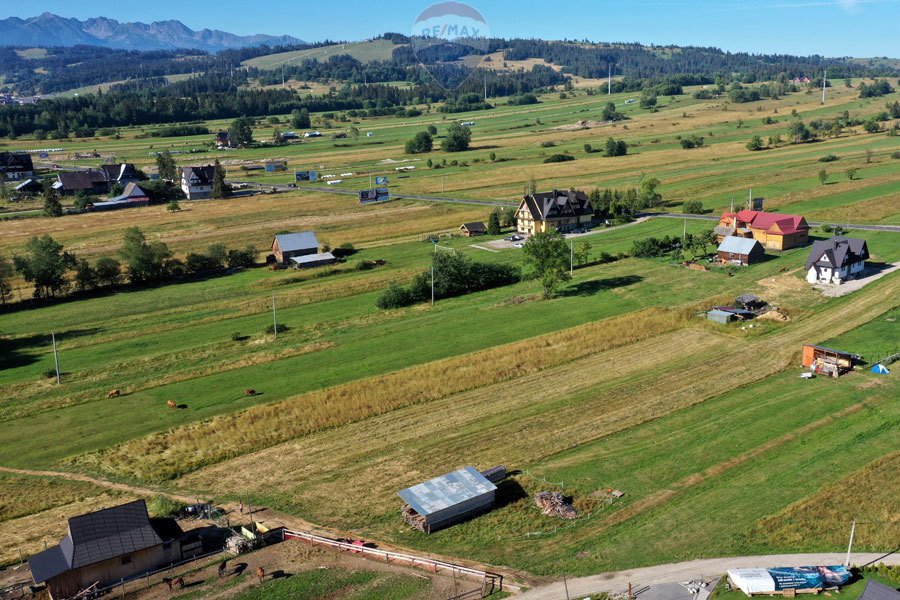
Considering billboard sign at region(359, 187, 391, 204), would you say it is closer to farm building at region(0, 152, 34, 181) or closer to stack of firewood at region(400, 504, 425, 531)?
farm building at region(0, 152, 34, 181)

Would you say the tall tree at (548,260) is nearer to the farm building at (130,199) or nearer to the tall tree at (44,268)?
the tall tree at (44,268)

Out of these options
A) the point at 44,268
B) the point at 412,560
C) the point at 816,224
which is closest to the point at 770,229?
the point at 816,224

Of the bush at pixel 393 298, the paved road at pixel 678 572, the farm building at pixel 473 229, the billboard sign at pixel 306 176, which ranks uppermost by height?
the billboard sign at pixel 306 176

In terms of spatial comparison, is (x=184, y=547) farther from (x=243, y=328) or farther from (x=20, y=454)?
(x=243, y=328)

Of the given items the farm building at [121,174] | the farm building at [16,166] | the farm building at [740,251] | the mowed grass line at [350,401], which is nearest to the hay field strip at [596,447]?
the mowed grass line at [350,401]

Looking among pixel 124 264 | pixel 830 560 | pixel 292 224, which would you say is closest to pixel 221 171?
pixel 292 224

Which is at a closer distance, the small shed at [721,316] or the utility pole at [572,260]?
the small shed at [721,316]

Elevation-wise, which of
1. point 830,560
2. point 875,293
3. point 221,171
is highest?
point 221,171
